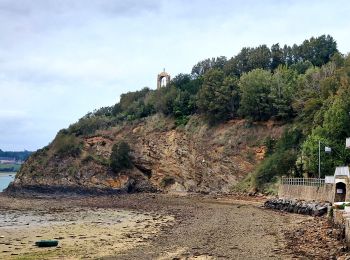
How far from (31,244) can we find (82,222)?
425 inches

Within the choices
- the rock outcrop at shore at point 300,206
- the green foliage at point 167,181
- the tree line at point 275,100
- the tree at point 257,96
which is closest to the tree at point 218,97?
the tree line at point 275,100

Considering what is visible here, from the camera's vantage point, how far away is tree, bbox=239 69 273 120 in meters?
69.9

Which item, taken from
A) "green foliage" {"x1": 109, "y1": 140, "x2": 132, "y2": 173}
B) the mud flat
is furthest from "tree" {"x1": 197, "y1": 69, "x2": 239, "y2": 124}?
the mud flat

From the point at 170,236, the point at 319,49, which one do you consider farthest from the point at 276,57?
the point at 170,236

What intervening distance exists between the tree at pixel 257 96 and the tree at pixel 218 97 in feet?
10.9

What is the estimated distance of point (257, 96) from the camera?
69.8m

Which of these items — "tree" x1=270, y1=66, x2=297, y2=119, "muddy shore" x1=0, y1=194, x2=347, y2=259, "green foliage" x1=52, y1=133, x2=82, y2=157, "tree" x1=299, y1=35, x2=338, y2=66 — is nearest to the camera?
"muddy shore" x1=0, y1=194, x2=347, y2=259

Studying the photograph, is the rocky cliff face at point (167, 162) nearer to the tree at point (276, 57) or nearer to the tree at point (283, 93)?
the tree at point (283, 93)

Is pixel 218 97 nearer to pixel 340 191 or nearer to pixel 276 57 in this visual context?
pixel 276 57

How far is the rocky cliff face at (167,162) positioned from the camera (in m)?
70.4

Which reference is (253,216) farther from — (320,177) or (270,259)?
(270,259)

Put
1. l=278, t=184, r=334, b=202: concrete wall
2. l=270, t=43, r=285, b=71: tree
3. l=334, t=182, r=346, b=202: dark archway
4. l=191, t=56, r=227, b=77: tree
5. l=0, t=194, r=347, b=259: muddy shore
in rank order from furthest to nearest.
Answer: l=191, t=56, r=227, b=77: tree → l=270, t=43, r=285, b=71: tree → l=278, t=184, r=334, b=202: concrete wall → l=334, t=182, r=346, b=202: dark archway → l=0, t=194, r=347, b=259: muddy shore

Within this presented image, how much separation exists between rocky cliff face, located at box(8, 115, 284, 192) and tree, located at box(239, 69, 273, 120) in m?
1.80

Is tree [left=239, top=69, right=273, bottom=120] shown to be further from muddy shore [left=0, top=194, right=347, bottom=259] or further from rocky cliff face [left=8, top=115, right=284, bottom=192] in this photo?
muddy shore [left=0, top=194, right=347, bottom=259]
